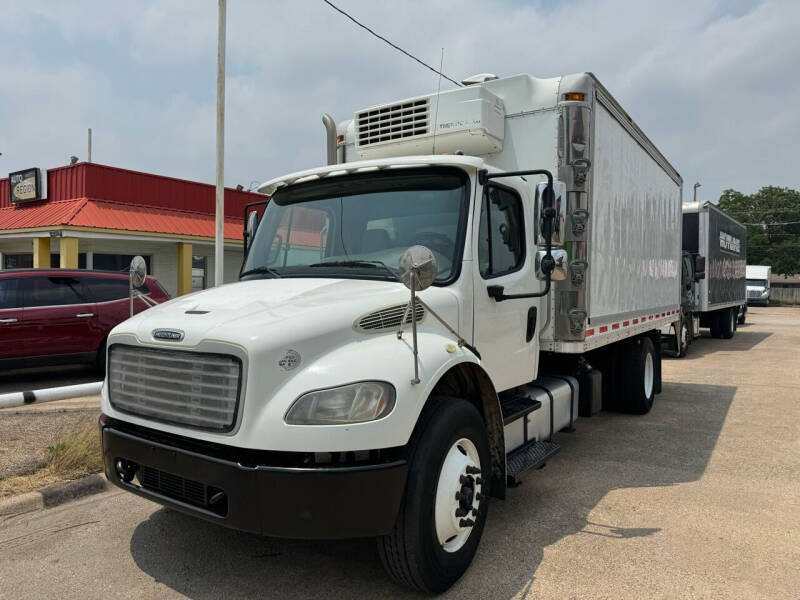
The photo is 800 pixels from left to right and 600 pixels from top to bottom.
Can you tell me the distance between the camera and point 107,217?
1733 centimetres

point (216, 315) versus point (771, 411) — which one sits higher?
point (216, 315)

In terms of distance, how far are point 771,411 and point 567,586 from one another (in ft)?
20.6

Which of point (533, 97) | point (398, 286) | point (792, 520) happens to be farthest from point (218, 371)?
point (792, 520)

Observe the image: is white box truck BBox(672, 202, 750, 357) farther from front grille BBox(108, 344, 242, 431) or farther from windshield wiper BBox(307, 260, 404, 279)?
front grille BBox(108, 344, 242, 431)

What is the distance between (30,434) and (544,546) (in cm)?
472

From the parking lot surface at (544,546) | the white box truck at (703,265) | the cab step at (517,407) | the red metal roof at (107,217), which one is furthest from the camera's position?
the red metal roof at (107,217)

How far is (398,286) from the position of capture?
3.57 meters

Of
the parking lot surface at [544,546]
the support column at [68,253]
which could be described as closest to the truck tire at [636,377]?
the parking lot surface at [544,546]

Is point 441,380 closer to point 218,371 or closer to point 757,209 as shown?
point 218,371

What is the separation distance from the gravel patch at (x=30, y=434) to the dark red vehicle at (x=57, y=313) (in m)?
2.91

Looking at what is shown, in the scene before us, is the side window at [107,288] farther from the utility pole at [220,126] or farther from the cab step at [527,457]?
the cab step at [527,457]

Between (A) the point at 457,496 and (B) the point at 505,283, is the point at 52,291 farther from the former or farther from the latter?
(A) the point at 457,496

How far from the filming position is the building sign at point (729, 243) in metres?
17.1

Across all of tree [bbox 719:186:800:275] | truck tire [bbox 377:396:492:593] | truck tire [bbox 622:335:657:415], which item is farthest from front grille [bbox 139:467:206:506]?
tree [bbox 719:186:800:275]
